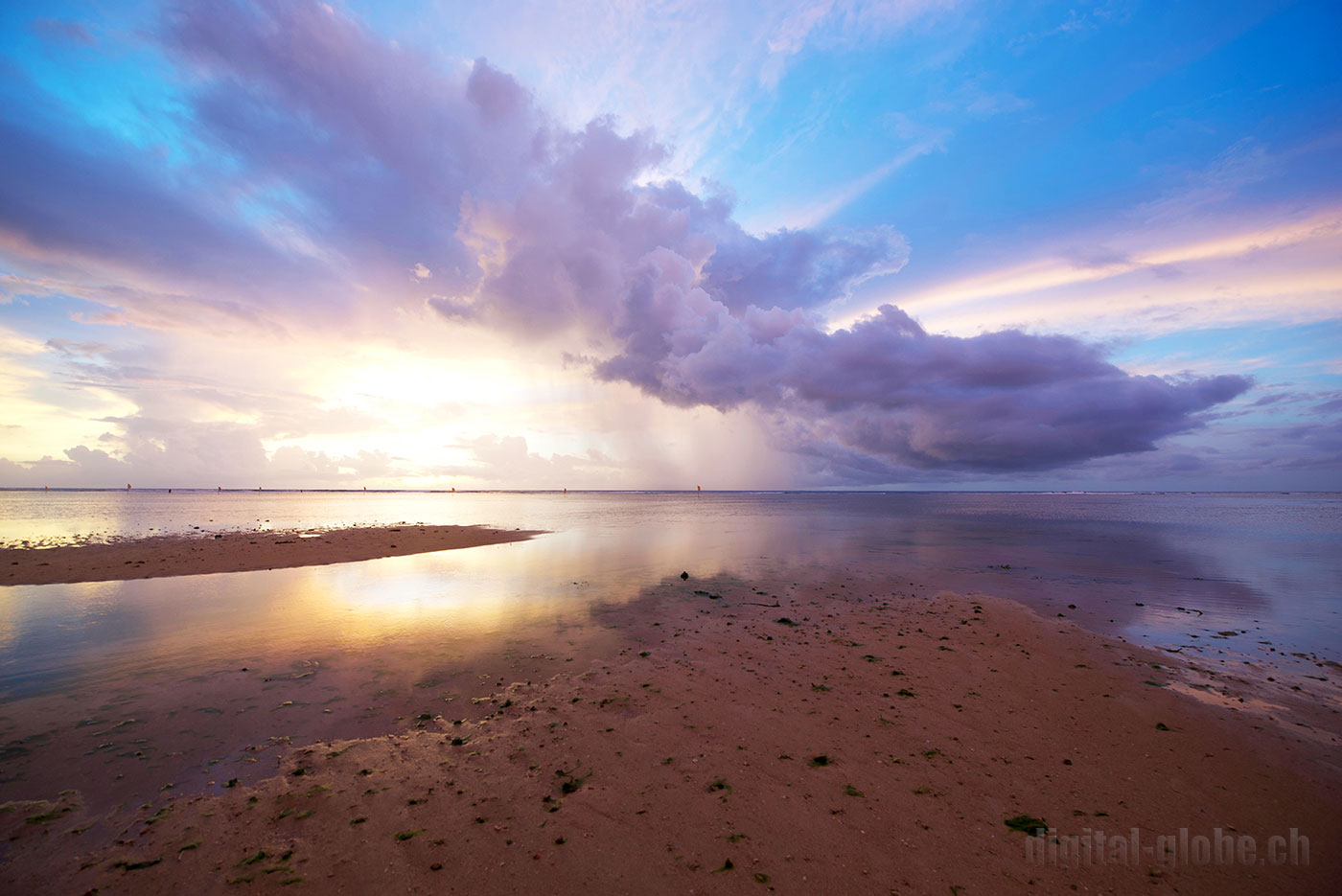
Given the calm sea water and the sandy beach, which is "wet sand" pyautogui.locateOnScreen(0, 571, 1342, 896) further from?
the calm sea water

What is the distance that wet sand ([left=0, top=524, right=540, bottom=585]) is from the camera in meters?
24.9

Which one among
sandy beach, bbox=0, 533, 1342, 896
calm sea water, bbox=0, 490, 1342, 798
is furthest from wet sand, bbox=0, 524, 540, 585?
sandy beach, bbox=0, 533, 1342, 896

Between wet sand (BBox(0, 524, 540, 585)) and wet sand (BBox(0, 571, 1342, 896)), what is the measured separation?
82.9 feet

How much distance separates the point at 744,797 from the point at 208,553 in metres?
38.8

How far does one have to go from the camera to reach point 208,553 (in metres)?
31.7

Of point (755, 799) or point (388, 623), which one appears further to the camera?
point (388, 623)

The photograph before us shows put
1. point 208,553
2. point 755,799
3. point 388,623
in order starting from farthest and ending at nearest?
point 208,553 → point 388,623 → point 755,799

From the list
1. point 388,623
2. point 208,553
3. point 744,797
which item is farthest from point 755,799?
point 208,553

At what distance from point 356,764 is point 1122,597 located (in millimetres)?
28587

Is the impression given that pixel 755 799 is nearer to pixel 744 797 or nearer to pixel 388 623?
pixel 744 797

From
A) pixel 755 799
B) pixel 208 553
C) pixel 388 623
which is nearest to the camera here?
pixel 755 799

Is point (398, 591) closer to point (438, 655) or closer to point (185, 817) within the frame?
point (438, 655)

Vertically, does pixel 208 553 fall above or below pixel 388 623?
above

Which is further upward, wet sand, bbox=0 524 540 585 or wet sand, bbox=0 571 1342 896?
wet sand, bbox=0 524 540 585
